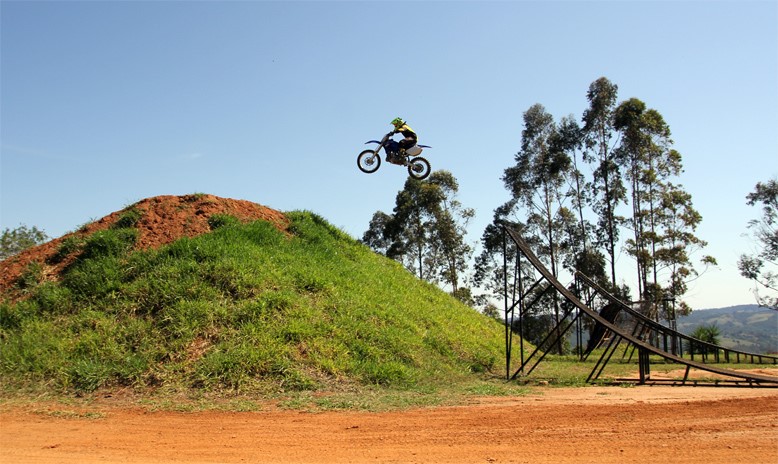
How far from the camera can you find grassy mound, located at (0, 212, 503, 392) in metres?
10.3

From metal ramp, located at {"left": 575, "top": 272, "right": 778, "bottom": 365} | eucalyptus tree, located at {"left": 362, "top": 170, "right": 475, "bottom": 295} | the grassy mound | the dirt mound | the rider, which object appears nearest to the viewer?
the grassy mound

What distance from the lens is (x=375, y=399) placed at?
963 centimetres

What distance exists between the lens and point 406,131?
13.0 m

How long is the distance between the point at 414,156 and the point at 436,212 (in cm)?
2412

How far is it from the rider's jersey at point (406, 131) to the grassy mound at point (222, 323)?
14.2ft

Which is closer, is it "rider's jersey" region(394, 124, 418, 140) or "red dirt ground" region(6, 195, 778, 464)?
"red dirt ground" region(6, 195, 778, 464)

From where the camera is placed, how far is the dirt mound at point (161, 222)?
46.0 ft

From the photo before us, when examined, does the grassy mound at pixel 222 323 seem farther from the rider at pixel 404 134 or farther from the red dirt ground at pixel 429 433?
the rider at pixel 404 134

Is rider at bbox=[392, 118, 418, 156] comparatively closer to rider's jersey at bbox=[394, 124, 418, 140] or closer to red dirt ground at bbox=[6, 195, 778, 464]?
rider's jersey at bbox=[394, 124, 418, 140]

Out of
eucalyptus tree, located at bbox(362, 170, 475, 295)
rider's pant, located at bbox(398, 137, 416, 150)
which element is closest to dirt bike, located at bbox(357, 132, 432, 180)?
rider's pant, located at bbox(398, 137, 416, 150)

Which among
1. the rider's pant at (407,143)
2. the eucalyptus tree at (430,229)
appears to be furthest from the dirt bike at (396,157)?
the eucalyptus tree at (430,229)

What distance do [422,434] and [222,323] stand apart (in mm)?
6153

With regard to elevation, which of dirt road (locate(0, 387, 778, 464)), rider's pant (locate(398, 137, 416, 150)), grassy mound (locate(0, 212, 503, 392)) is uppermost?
rider's pant (locate(398, 137, 416, 150))

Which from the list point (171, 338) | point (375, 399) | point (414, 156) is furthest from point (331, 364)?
point (414, 156)
